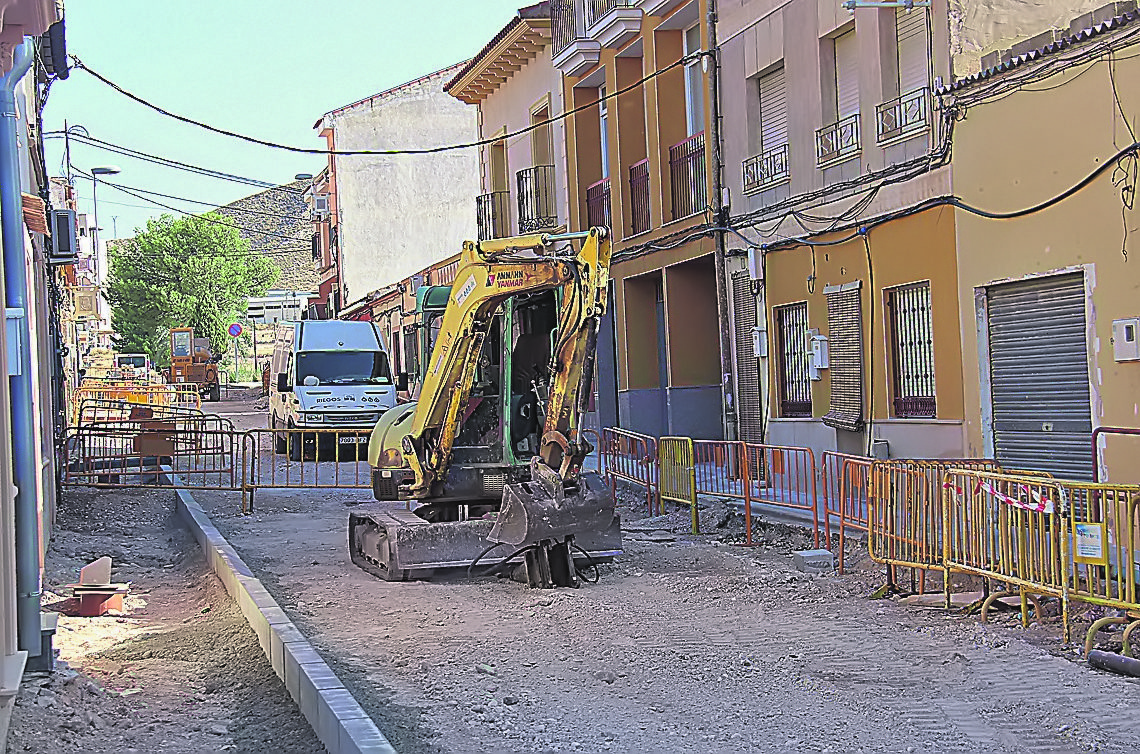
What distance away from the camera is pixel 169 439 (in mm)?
20625

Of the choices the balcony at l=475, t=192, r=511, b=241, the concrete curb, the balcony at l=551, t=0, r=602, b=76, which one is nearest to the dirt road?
the concrete curb

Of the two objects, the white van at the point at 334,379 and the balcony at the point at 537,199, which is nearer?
the white van at the point at 334,379

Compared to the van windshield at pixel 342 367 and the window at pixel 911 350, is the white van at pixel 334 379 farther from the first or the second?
the window at pixel 911 350

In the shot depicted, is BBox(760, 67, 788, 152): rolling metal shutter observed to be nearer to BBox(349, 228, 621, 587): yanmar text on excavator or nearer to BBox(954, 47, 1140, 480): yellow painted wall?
BBox(954, 47, 1140, 480): yellow painted wall

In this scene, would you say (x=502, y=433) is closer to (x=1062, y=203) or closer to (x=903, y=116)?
(x=1062, y=203)

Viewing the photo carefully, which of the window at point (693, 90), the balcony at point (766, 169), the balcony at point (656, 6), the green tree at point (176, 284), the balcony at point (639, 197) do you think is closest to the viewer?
the balcony at point (766, 169)

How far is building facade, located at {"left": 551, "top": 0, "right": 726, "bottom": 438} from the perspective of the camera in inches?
883

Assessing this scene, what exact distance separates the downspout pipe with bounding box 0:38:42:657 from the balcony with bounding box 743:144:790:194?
1227cm

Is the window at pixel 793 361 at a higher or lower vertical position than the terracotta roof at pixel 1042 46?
lower

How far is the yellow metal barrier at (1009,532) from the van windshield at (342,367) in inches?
734

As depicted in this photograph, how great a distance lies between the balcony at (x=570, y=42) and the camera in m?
25.0

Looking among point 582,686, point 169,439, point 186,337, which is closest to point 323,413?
point 169,439

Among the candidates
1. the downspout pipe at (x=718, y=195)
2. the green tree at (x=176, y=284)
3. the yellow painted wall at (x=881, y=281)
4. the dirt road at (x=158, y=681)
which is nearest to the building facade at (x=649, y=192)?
the downspout pipe at (x=718, y=195)

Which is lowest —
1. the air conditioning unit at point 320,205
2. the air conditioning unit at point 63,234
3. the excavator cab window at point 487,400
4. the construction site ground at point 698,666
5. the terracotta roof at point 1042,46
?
the construction site ground at point 698,666
